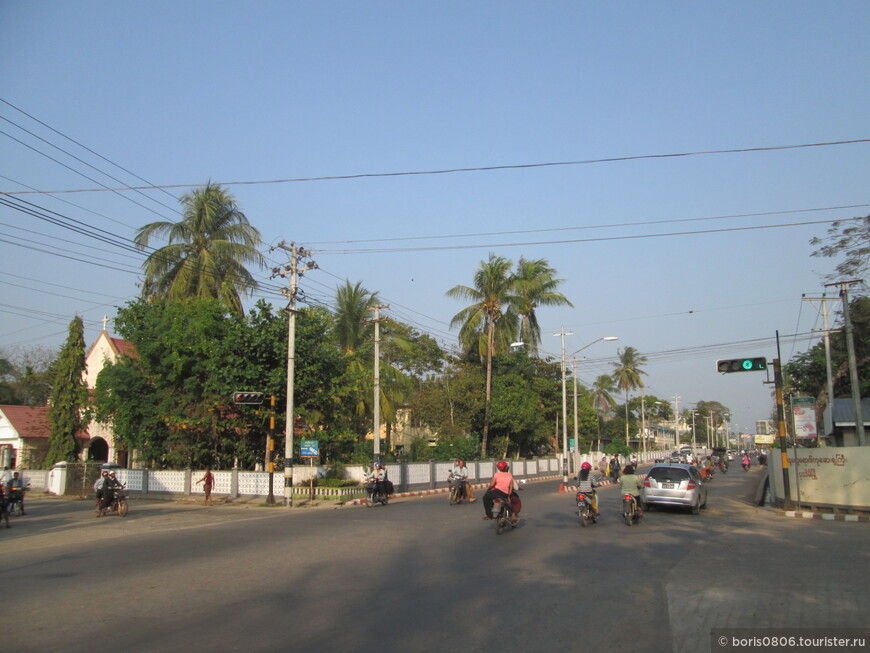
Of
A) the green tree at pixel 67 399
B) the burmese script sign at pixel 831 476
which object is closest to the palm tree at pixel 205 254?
the green tree at pixel 67 399

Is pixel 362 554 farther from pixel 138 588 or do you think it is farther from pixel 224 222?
pixel 224 222

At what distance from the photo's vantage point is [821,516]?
19984 millimetres

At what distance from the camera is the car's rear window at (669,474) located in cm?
2138

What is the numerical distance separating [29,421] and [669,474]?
37.6 meters

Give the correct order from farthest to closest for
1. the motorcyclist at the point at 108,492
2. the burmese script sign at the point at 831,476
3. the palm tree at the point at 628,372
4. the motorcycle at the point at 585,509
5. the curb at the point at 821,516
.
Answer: the palm tree at the point at 628,372 < the motorcyclist at the point at 108,492 < the burmese script sign at the point at 831,476 < the curb at the point at 821,516 < the motorcycle at the point at 585,509

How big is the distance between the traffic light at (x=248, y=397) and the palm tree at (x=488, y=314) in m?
21.7

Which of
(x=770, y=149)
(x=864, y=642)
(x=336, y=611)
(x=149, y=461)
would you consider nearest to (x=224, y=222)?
(x=149, y=461)

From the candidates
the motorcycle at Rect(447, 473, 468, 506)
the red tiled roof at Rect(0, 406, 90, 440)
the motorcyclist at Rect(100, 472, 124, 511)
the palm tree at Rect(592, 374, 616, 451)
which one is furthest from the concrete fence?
the palm tree at Rect(592, 374, 616, 451)

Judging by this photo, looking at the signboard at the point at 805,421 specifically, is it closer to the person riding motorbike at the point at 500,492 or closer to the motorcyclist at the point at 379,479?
the motorcyclist at the point at 379,479

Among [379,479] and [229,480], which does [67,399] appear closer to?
[229,480]

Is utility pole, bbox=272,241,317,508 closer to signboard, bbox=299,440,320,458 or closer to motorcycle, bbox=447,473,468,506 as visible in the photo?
signboard, bbox=299,440,320,458

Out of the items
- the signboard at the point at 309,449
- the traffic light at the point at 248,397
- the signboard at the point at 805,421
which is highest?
the traffic light at the point at 248,397

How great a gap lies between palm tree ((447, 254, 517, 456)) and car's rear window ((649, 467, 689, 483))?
79.2 feet

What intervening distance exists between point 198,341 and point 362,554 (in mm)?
19866
